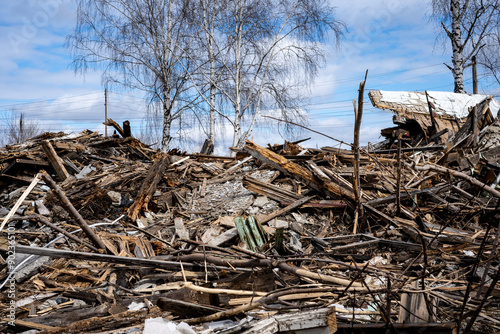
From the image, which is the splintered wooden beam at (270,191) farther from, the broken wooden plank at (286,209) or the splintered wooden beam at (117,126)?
the splintered wooden beam at (117,126)

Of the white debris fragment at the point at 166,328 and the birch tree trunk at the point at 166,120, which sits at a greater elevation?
the birch tree trunk at the point at 166,120

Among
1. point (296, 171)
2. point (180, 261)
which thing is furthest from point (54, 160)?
point (180, 261)

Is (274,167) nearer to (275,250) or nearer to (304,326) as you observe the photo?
(275,250)

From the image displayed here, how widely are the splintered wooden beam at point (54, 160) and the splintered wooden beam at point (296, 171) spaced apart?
4.02 meters

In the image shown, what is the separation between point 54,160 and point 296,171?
5.25 metres

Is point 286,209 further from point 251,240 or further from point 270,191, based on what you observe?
point 251,240

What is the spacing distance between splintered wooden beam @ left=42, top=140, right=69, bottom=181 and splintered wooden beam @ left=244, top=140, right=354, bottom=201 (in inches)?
158

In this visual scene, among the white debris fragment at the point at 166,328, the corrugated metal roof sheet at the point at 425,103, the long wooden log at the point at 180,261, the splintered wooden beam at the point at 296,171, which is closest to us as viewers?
the white debris fragment at the point at 166,328

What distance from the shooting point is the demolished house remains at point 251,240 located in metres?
2.42

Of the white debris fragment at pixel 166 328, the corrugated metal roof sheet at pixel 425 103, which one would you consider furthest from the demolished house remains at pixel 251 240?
the corrugated metal roof sheet at pixel 425 103

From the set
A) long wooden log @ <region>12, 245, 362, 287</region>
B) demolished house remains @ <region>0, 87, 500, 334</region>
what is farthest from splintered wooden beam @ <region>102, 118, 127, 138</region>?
long wooden log @ <region>12, 245, 362, 287</region>

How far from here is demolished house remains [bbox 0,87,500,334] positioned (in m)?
2.42

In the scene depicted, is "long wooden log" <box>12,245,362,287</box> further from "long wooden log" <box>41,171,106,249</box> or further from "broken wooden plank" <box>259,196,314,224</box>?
"broken wooden plank" <box>259,196,314,224</box>

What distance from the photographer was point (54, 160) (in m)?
7.37
